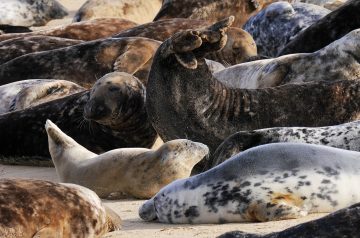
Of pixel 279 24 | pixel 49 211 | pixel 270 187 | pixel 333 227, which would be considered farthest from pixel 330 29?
pixel 333 227

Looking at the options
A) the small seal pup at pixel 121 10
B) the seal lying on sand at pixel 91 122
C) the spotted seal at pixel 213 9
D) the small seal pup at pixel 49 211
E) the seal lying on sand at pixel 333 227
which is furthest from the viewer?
the small seal pup at pixel 121 10

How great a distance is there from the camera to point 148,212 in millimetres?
6172

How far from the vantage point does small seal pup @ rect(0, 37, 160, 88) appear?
1152cm

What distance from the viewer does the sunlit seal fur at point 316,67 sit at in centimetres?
992

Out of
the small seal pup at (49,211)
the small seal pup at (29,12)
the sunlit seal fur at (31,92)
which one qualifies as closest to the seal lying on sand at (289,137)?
the small seal pup at (49,211)

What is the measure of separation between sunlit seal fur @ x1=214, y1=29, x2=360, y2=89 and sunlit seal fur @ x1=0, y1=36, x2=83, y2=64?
358 centimetres

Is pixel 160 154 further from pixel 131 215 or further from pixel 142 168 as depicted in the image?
pixel 131 215

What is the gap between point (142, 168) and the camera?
718cm

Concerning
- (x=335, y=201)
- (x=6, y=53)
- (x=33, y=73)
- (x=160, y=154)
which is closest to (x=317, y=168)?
(x=335, y=201)

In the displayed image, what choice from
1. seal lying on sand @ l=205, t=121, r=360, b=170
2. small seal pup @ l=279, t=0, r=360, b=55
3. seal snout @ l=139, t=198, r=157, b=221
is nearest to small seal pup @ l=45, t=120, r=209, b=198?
seal lying on sand @ l=205, t=121, r=360, b=170

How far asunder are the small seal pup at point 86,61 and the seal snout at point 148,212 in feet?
17.3

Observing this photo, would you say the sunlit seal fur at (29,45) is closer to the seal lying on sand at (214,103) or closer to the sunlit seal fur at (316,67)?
the sunlit seal fur at (316,67)

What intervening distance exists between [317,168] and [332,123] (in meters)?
2.74

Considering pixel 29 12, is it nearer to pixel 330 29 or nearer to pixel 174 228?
pixel 330 29
